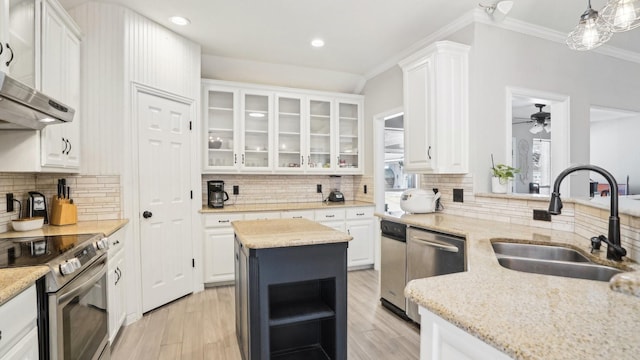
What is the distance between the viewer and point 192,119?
3.35 m

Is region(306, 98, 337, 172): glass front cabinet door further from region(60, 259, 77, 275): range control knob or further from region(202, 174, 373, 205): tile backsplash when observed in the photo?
region(60, 259, 77, 275): range control knob

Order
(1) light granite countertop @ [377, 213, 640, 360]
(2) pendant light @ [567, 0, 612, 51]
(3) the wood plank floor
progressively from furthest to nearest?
(3) the wood plank floor → (2) pendant light @ [567, 0, 612, 51] → (1) light granite countertop @ [377, 213, 640, 360]

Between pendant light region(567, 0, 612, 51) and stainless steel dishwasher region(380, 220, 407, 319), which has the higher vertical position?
pendant light region(567, 0, 612, 51)

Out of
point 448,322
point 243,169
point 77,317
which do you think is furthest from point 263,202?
point 448,322

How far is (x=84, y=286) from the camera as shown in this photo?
1681mm

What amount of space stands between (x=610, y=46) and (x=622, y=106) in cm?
76

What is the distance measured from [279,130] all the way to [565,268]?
3500 mm

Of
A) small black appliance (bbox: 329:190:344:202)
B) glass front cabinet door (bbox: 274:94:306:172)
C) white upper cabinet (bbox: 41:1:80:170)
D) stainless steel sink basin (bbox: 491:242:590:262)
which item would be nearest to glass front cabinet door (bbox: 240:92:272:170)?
glass front cabinet door (bbox: 274:94:306:172)

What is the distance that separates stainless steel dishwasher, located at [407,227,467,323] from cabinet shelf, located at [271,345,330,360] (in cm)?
101

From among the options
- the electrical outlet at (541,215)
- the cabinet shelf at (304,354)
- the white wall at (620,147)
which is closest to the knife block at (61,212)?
the cabinet shelf at (304,354)

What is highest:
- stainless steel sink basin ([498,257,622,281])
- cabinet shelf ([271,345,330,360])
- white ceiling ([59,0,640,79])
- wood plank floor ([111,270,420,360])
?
white ceiling ([59,0,640,79])

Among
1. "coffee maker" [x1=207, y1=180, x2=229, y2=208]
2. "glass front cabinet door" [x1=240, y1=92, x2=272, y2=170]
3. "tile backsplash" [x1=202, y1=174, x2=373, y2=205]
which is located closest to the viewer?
"coffee maker" [x1=207, y1=180, x2=229, y2=208]

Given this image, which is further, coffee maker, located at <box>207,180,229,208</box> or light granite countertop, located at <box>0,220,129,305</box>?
A: coffee maker, located at <box>207,180,229,208</box>

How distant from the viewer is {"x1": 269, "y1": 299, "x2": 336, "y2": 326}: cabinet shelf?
5.72 feet
